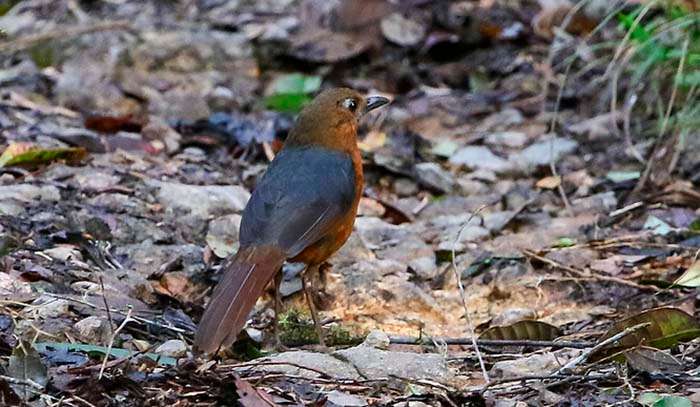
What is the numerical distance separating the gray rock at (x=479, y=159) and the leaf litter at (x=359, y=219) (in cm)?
1

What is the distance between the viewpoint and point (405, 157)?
6.76m

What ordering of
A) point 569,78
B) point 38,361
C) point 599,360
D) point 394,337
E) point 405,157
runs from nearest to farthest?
point 38,361
point 599,360
point 394,337
point 405,157
point 569,78

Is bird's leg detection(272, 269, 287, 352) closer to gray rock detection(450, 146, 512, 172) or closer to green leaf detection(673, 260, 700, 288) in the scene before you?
green leaf detection(673, 260, 700, 288)

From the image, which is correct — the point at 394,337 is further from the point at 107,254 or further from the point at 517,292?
the point at 107,254

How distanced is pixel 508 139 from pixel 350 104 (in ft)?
7.01

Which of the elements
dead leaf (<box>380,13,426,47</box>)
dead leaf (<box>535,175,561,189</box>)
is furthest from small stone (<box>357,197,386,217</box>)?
dead leaf (<box>380,13,426,47</box>)

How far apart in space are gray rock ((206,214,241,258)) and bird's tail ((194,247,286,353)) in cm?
77

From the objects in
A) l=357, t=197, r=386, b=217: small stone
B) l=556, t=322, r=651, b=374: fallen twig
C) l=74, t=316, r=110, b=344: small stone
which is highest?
l=556, t=322, r=651, b=374: fallen twig

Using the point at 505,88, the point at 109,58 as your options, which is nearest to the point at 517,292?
the point at 505,88

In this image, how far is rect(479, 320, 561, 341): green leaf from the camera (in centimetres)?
421

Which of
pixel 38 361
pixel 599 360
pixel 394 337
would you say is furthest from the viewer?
pixel 394 337

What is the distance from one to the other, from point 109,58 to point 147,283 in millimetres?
3633

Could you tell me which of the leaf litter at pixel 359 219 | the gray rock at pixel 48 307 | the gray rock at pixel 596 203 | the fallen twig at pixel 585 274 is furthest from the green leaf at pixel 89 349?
the gray rock at pixel 596 203

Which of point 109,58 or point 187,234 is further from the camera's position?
point 109,58
